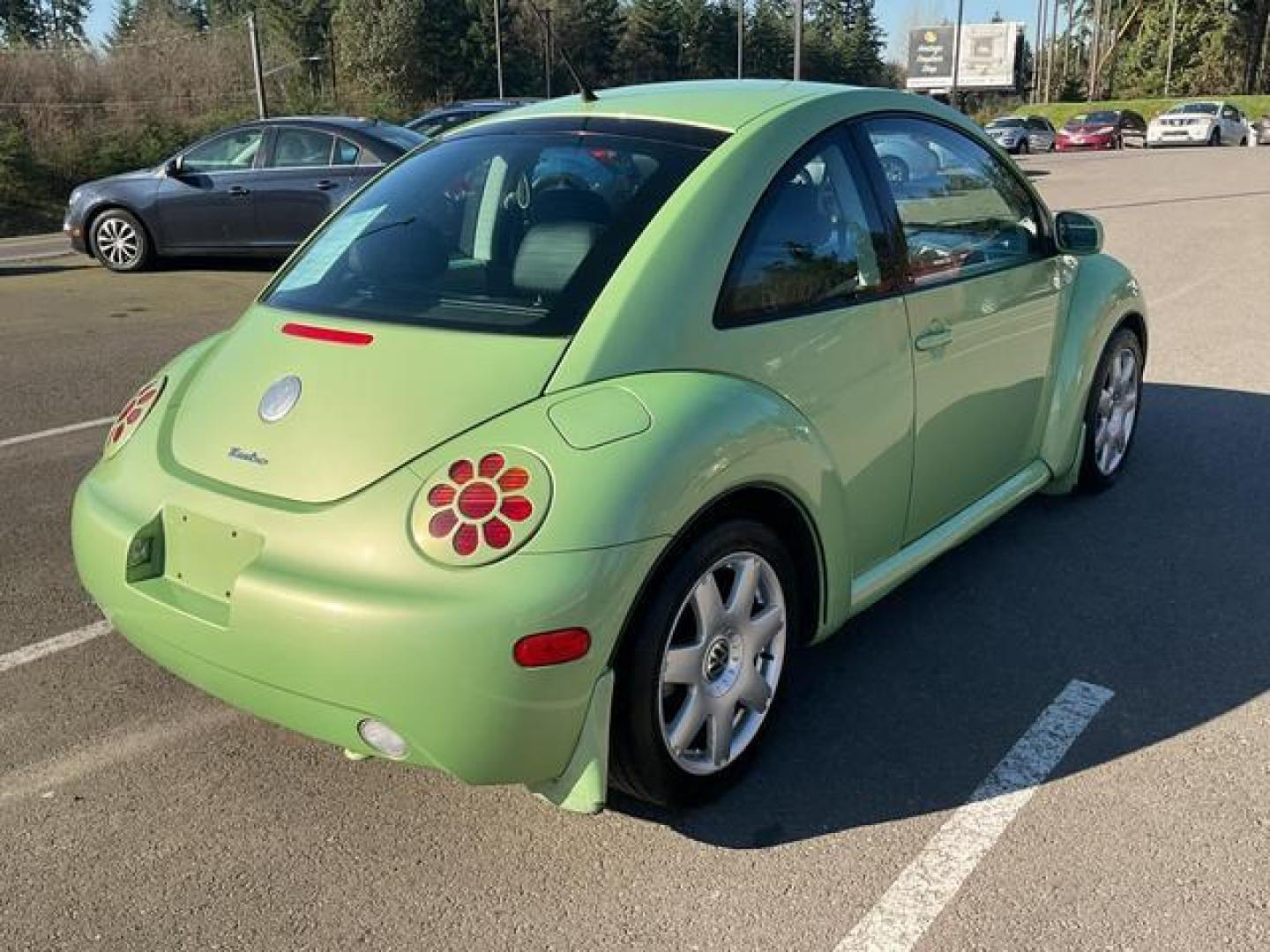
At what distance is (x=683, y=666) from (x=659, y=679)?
0.37ft

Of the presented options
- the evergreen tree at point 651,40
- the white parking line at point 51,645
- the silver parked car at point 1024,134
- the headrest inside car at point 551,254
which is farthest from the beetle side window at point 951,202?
the evergreen tree at point 651,40

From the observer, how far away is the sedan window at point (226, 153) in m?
11.2

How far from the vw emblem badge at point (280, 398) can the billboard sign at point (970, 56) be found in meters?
71.1

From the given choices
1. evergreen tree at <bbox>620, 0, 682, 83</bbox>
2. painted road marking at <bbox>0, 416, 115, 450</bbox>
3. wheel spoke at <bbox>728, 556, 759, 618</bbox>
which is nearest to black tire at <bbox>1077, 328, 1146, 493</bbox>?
wheel spoke at <bbox>728, 556, 759, 618</bbox>

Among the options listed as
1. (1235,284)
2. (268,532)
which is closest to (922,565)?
(268,532)

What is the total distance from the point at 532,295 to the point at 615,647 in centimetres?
91

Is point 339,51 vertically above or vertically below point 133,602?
above

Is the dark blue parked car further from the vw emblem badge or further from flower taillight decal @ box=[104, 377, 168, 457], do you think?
the vw emblem badge

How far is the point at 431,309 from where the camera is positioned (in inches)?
112

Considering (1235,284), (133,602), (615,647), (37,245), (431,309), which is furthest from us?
(37,245)

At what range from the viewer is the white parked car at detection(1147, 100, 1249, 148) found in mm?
39781

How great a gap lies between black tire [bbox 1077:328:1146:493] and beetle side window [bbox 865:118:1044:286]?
0.69 metres

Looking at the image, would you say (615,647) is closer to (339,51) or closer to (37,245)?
(37,245)

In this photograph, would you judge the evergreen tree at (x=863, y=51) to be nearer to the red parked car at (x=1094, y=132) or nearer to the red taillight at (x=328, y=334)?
the red parked car at (x=1094, y=132)
